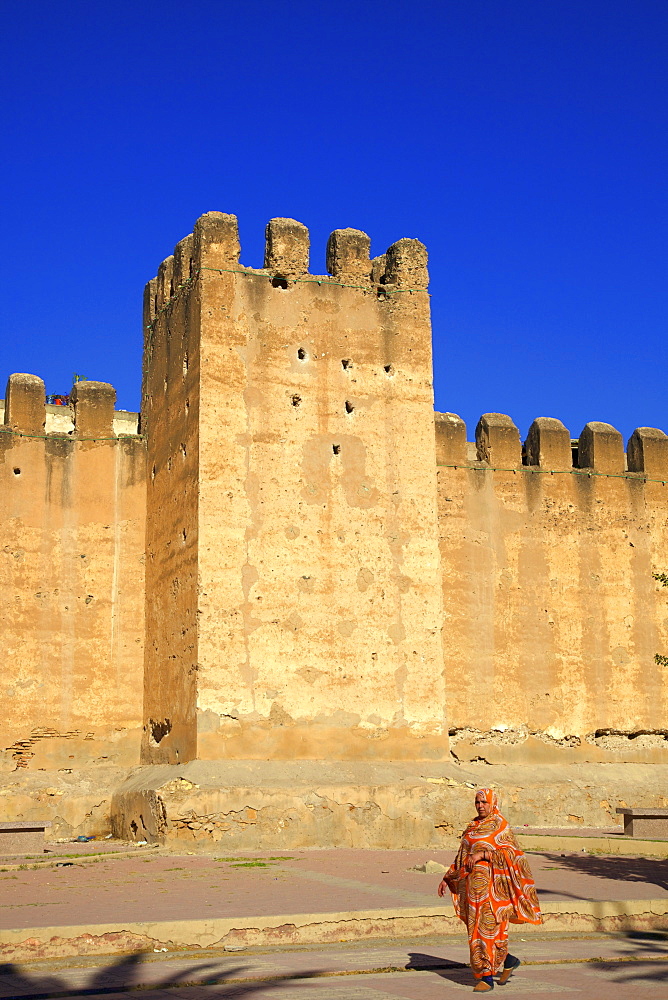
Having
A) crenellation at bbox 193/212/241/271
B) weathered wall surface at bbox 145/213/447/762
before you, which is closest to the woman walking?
weathered wall surface at bbox 145/213/447/762

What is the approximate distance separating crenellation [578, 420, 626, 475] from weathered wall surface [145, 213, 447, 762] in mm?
3301

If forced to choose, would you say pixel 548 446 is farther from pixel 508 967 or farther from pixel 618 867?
pixel 508 967

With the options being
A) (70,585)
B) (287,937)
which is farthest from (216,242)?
(287,937)

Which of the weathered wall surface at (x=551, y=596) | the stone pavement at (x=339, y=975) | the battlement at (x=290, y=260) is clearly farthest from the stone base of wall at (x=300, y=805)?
the battlement at (x=290, y=260)

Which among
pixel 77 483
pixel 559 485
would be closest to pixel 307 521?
pixel 77 483

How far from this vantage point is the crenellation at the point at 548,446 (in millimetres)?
16562

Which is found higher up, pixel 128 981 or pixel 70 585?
pixel 70 585

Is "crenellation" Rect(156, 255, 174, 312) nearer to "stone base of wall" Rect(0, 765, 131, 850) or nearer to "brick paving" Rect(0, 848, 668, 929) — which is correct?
"stone base of wall" Rect(0, 765, 131, 850)

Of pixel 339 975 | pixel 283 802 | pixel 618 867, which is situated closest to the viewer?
pixel 339 975

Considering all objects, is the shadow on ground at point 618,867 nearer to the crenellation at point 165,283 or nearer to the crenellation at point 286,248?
the crenellation at point 286,248

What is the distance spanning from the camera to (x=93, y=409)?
1509 cm

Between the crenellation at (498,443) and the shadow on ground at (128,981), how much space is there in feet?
35.2

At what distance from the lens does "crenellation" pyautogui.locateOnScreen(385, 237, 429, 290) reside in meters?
14.9

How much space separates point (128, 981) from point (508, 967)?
77.9 inches
